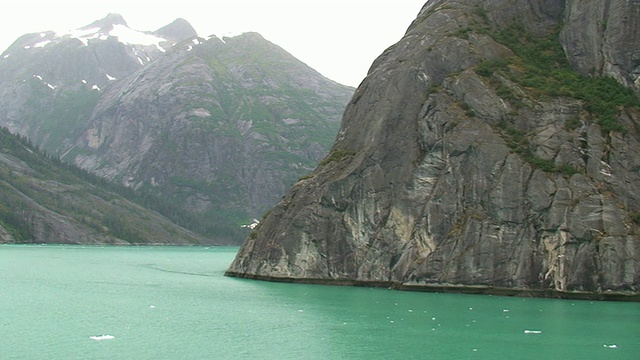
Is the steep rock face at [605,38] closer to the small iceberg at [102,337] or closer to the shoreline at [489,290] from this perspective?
the shoreline at [489,290]

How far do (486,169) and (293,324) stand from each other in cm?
4484

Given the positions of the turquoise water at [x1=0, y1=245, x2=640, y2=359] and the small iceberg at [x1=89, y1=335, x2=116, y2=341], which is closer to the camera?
the turquoise water at [x1=0, y1=245, x2=640, y2=359]

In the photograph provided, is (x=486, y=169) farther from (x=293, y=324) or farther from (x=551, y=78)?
(x=293, y=324)

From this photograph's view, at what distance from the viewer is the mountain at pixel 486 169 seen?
9375cm

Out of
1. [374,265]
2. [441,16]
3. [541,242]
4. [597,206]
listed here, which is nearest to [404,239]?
[374,265]

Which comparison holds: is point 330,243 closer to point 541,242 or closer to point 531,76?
point 541,242

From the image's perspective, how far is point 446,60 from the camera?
11838 centimetres

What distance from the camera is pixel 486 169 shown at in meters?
102

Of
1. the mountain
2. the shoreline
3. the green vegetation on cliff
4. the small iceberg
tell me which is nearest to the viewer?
the small iceberg

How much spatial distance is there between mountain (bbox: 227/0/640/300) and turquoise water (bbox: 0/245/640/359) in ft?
18.9

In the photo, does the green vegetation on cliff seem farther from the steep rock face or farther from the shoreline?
the shoreline

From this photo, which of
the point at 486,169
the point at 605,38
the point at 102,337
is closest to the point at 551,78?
the point at 605,38

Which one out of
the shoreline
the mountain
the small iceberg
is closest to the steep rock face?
the mountain

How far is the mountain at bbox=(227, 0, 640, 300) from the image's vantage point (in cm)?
9375
